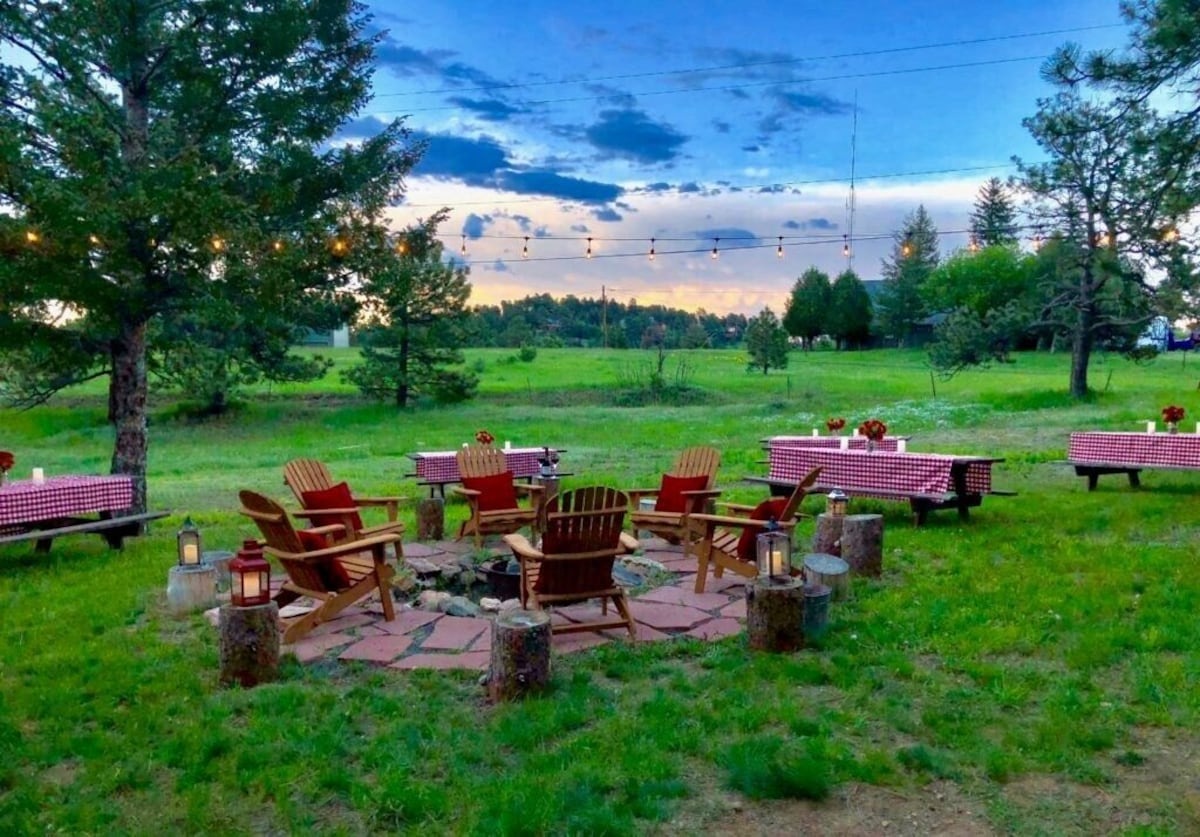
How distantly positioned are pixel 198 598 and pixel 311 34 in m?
6.10

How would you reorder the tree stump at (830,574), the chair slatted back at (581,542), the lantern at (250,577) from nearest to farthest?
the lantern at (250,577) < the chair slatted back at (581,542) < the tree stump at (830,574)

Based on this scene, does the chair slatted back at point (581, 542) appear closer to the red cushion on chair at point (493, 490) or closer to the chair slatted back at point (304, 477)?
the red cushion on chair at point (493, 490)

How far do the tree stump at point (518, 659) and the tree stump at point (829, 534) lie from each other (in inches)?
113

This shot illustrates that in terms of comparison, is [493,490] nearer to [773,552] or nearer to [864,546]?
[864,546]

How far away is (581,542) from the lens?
426 cm

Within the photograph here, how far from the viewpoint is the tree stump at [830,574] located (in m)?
4.66

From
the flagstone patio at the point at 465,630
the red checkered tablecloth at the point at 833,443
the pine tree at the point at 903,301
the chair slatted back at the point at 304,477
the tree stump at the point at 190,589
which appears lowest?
the flagstone patio at the point at 465,630

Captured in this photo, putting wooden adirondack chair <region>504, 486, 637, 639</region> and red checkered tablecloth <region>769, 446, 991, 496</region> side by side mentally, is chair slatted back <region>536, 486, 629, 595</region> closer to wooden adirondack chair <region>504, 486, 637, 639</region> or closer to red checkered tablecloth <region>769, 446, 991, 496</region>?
wooden adirondack chair <region>504, 486, 637, 639</region>

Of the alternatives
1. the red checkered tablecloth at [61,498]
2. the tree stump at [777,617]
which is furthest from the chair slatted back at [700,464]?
the red checkered tablecloth at [61,498]

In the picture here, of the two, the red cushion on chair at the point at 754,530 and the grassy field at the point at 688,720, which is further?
the red cushion on chair at the point at 754,530

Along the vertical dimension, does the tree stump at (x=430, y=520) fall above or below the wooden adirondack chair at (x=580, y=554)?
below

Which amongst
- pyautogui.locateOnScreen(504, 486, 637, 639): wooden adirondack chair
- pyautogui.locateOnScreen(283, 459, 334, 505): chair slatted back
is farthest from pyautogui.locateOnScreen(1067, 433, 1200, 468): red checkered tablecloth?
pyautogui.locateOnScreen(283, 459, 334, 505): chair slatted back

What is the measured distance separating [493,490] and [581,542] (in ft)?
8.32

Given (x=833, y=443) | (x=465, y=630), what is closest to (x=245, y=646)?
(x=465, y=630)
